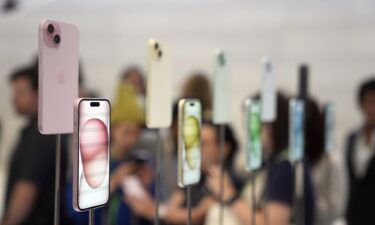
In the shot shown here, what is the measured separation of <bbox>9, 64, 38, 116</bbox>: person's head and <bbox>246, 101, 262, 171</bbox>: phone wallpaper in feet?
3.28

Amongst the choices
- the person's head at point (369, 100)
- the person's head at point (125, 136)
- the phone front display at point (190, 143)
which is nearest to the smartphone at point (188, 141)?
the phone front display at point (190, 143)

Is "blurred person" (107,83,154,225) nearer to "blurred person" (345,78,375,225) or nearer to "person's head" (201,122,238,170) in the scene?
"person's head" (201,122,238,170)

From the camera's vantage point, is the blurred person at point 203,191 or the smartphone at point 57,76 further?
the blurred person at point 203,191

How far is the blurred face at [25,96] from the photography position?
2217 mm

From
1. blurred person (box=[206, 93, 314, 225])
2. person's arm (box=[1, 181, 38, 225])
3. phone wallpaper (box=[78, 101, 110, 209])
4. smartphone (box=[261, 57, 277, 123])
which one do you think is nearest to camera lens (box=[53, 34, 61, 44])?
phone wallpaper (box=[78, 101, 110, 209])

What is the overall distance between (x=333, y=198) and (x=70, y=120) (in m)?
1.97

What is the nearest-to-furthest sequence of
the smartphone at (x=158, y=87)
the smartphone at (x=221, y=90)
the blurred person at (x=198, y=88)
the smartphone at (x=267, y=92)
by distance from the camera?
the smartphone at (x=158, y=87), the smartphone at (x=221, y=90), the smartphone at (x=267, y=92), the blurred person at (x=198, y=88)

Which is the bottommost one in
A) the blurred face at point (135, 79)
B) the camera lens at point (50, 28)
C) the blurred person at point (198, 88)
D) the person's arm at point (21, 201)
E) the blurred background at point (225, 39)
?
the person's arm at point (21, 201)

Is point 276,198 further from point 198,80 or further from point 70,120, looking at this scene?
point 198,80

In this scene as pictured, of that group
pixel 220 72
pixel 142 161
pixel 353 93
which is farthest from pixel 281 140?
pixel 353 93

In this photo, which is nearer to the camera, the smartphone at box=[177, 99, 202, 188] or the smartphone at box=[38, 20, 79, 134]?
the smartphone at box=[38, 20, 79, 134]

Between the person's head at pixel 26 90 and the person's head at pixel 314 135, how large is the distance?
3.26 ft

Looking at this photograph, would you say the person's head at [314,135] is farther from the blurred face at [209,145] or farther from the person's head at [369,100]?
the person's head at [369,100]

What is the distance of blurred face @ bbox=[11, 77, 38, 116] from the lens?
2.22 m
